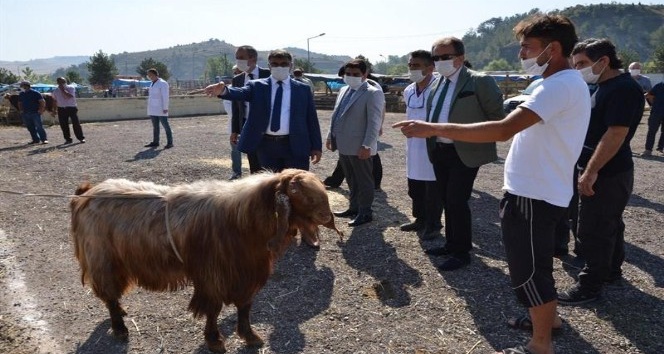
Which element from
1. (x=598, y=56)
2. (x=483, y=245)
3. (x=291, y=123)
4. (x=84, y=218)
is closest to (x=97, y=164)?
(x=291, y=123)

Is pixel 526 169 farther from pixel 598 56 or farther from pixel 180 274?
pixel 180 274

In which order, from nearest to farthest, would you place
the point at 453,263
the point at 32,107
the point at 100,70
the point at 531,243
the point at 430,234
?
1. the point at 531,243
2. the point at 453,263
3. the point at 430,234
4. the point at 32,107
5. the point at 100,70

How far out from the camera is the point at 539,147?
2.80 m

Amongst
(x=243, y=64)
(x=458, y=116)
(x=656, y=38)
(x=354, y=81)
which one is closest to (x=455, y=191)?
(x=458, y=116)

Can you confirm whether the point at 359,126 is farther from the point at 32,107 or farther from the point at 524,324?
the point at 32,107

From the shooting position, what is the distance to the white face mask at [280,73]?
17.2ft

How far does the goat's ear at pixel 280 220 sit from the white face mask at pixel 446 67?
92.8 inches

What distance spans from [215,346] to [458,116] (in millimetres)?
2936

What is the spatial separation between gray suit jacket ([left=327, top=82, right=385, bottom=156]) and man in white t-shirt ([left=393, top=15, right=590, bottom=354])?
296 centimetres

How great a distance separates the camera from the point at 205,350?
3463 millimetres

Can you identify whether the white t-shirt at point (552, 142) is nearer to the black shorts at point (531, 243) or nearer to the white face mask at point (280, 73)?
the black shorts at point (531, 243)

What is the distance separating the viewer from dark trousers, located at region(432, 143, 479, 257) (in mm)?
4598

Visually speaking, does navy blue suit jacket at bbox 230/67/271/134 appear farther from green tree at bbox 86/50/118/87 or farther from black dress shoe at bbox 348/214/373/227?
green tree at bbox 86/50/118/87

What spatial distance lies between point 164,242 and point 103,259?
52 centimetres
